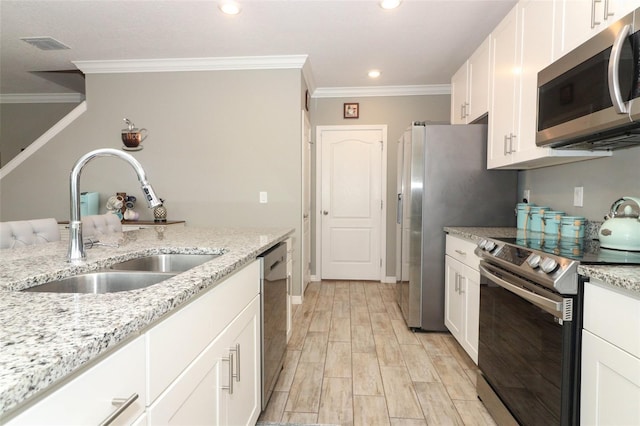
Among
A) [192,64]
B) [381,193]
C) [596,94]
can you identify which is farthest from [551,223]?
[192,64]

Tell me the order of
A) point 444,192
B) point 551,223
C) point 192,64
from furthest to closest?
point 192,64 → point 444,192 → point 551,223

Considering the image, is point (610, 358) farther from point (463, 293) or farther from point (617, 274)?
point (463, 293)

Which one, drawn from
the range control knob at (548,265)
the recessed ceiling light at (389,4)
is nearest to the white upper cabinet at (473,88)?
the recessed ceiling light at (389,4)

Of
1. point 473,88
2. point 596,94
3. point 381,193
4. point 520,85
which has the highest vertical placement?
point 473,88

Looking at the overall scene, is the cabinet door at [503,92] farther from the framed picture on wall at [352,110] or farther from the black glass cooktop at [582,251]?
the framed picture on wall at [352,110]

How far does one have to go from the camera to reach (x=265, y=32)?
295cm

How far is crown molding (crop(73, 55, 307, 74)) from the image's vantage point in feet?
11.5

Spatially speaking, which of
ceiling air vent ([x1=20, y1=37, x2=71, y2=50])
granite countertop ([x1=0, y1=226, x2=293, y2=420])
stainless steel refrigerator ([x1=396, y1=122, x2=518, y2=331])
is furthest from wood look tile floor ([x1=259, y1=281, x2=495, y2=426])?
ceiling air vent ([x1=20, y1=37, x2=71, y2=50])

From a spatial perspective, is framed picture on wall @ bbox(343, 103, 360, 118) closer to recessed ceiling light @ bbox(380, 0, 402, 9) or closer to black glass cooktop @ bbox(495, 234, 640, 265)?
recessed ceiling light @ bbox(380, 0, 402, 9)

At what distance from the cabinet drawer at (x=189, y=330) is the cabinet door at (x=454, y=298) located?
1.72 meters

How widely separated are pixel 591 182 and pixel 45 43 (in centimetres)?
457

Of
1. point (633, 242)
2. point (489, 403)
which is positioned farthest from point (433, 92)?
point (489, 403)

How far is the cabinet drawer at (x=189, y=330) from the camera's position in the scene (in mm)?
725

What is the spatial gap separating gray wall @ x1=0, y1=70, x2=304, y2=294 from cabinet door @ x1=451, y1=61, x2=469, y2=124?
1.58m
